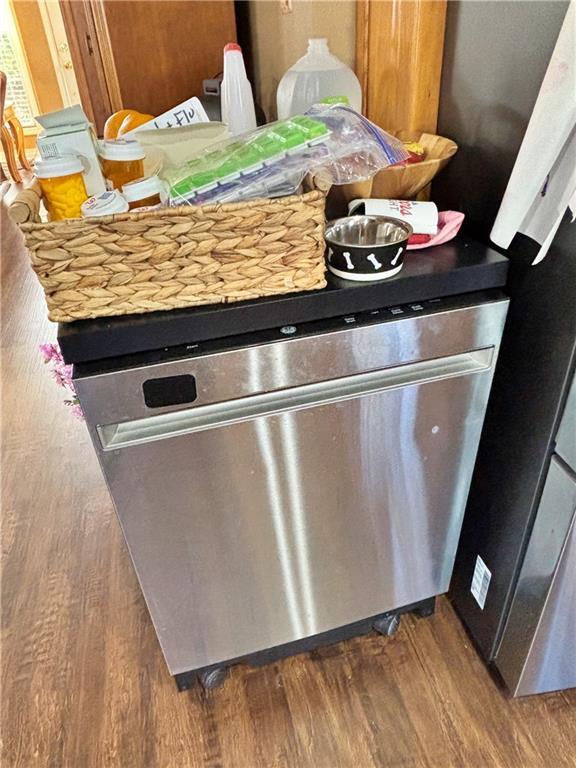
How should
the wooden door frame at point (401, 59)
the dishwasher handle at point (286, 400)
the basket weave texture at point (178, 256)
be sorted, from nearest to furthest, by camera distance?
the basket weave texture at point (178, 256), the dishwasher handle at point (286, 400), the wooden door frame at point (401, 59)

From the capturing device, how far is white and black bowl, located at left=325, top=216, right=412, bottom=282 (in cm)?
79

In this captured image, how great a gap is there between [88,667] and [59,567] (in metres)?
0.30

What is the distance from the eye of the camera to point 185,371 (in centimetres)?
77

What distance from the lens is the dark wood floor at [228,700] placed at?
1.08 metres

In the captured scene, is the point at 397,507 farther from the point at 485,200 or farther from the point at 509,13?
the point at 509,13

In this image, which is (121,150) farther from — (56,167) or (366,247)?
(366,247)

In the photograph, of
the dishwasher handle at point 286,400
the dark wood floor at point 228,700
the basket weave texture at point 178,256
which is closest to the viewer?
the basket weave texture at point 178,256

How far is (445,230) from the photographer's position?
2.93 ft

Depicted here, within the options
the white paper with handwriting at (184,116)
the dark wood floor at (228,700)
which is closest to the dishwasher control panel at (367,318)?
the white paper with handwriting at (184,116)

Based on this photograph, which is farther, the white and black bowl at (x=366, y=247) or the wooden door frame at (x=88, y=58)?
the wooden door frame at (x=88, y=58)

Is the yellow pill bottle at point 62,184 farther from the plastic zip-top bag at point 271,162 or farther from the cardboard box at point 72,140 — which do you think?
the plastic zip-top bag at point 271,162

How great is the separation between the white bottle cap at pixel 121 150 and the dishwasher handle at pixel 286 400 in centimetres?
38

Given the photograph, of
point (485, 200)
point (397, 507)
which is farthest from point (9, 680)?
point (485, 200)

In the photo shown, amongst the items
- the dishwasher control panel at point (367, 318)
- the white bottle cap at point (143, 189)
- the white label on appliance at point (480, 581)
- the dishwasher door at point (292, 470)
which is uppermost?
the white bottle cap at point (143, 189)
